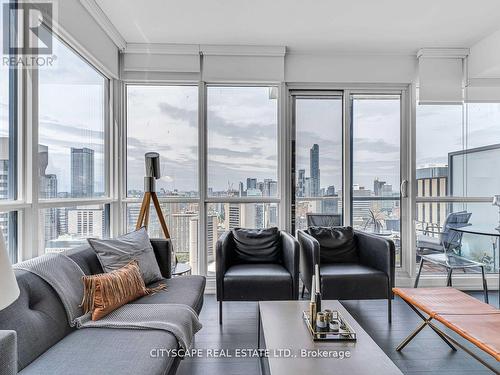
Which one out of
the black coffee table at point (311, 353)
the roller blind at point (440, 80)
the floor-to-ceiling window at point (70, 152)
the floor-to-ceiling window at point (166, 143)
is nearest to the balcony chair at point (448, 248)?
the roller blind at point (440, 80)

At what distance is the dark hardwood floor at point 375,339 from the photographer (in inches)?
80.4

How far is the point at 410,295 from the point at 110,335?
202cm

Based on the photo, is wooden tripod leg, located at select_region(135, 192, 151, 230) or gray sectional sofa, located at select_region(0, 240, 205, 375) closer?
gray sectional sofa, located at select_region(0, 240, 205, 375)

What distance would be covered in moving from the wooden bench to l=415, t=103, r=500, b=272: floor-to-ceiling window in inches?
60.8

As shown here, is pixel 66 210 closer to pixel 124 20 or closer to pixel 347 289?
pixel 124 20

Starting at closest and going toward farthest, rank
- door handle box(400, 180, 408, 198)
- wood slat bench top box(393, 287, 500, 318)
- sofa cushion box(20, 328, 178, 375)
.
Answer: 1. sofa cushion box(20, 328, 178, 375)
2. wood slat bench top box(393, 287, 500, 318)
3. door handle box(400, 180, 408, 198)

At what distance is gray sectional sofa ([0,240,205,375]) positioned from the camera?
1.34 meters

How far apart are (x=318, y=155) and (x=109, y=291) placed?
8.79ft

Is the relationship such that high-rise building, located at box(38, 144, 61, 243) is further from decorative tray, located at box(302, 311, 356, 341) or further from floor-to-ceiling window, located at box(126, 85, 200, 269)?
decorative tray, located at box(302, 311, 356, 341)

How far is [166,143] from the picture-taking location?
3.58 m

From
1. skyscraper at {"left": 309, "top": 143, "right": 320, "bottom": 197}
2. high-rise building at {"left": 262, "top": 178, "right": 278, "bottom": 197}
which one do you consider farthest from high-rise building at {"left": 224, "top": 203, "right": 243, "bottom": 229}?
skyscraper at {"left": 309, "top": 143, "right": 320, "bottom": 197}

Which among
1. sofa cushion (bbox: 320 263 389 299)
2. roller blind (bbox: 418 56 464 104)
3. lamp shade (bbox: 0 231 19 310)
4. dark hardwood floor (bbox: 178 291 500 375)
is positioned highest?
roller blind (bbox: 418 56 464 104)

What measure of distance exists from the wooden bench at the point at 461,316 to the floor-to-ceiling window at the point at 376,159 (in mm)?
1386

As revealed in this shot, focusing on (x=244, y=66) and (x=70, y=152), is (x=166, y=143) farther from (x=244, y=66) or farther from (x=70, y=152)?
(x=244, y=66)
